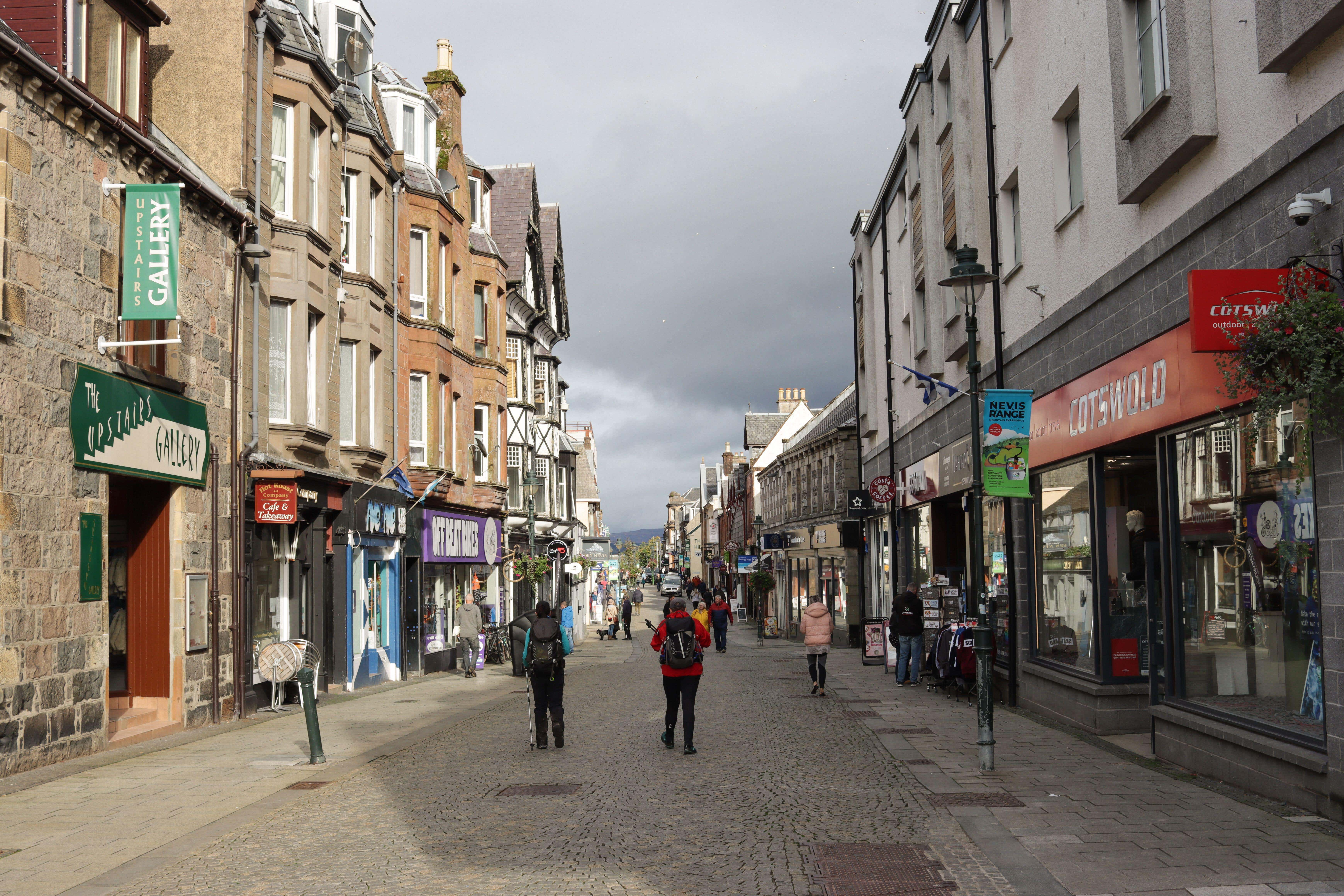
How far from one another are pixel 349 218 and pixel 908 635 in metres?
12.6

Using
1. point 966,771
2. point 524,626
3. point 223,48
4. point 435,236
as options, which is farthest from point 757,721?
point 435,236

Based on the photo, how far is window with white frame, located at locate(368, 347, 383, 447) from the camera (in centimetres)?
2298

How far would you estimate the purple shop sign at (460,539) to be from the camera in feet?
86.5

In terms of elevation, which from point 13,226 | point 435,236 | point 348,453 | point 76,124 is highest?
point 435,236

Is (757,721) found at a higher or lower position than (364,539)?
lower

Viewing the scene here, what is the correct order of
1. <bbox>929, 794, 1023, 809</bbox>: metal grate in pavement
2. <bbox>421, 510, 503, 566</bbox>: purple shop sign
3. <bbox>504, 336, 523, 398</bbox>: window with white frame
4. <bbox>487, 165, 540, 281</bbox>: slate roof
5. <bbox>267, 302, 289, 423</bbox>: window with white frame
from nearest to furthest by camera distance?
<bbox>929, 794, 1023, 809</bbox>: metal grate in pavement
<bbox>267, 302, 289, 423</bbox>: window with white frame
<bbox>421, 510, 503, 566</bbox>: purple shop sign
<bbox>504, 336, 523, 398</bbox>: window with white frame
<bbox>487, 165, 540, 281</bbox>: slate roof

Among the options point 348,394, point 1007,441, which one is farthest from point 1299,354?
point 348,394

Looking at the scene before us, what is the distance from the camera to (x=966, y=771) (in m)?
10.9

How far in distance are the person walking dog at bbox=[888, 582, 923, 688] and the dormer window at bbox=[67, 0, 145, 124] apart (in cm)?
1367

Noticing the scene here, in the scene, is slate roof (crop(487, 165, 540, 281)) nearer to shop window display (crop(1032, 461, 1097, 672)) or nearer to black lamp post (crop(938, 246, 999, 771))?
shop window display (crop(1032, 461, 1097, 672))

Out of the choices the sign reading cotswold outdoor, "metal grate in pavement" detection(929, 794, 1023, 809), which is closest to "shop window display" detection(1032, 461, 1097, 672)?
the sign reading cotswold outdoor

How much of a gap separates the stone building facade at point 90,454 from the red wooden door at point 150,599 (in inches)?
0.9

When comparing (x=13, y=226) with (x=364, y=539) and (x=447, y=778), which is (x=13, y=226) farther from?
(x=364, y=539)

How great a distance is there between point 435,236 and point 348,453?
6.96 metres
